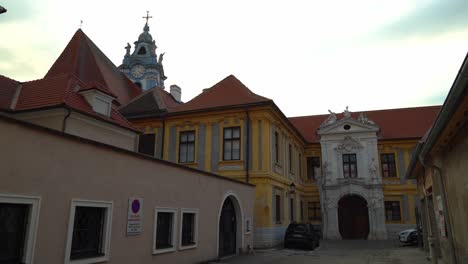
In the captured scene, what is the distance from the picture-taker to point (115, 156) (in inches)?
353

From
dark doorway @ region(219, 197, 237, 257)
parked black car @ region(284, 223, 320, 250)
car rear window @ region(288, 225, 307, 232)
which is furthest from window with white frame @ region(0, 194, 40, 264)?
car rear window @ region(288, 225, 307, 232)

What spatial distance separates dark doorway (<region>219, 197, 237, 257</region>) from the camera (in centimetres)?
1489

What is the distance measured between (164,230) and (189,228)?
1.45 meters

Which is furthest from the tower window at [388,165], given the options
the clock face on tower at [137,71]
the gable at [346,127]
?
the clock face on tower at [137,71]

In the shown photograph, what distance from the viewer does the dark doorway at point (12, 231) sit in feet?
21.3

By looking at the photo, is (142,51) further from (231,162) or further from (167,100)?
(231,162)

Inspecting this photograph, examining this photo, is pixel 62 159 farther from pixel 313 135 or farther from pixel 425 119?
pixel 425 119

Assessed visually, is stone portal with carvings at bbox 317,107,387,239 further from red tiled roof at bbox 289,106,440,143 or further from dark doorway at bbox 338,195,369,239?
red tiled roof at bbox 289,106,440,143

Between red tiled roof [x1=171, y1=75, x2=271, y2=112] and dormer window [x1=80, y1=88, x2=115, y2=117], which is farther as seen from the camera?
red tiled roof [x1=171, y1=75, x2=271, y2=112]

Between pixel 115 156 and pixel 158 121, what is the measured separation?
14.9m

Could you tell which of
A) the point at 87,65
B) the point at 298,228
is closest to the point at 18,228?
the point at 298,228

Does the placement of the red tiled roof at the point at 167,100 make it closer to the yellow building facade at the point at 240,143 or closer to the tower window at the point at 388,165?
the yellow building facade at the point at 240,143

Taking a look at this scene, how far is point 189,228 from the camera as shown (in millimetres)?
12367

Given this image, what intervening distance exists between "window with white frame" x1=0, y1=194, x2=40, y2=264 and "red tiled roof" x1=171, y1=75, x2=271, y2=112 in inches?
599
